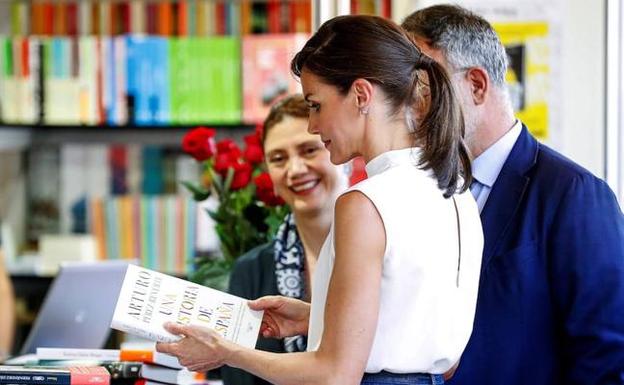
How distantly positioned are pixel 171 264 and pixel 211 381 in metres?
1.16

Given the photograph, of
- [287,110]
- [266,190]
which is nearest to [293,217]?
[266,190]

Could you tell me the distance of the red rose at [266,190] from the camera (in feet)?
8.62

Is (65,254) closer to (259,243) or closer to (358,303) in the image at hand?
(259,243)

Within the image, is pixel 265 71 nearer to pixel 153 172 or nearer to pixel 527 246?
pixel 153 172

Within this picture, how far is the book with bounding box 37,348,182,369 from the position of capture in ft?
7.19

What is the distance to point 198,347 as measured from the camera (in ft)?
5.33

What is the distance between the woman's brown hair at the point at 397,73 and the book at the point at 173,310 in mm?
397

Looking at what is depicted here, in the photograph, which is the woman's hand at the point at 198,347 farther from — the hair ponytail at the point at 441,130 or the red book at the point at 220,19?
the red book at the point at 220,19

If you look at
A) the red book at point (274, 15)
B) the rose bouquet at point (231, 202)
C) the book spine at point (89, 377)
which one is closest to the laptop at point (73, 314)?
the rose bouquet at point (231, 202)

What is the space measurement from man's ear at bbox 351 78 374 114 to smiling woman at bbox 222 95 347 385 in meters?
0.95

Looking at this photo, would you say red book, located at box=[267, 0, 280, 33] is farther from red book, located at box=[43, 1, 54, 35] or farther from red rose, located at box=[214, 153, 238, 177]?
red rose, located at box=[214, 153, 238, 177]

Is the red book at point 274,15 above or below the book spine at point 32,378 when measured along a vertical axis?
above

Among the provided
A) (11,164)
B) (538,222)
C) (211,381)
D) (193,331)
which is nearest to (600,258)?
(538,222)

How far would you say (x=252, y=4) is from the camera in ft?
13.4
